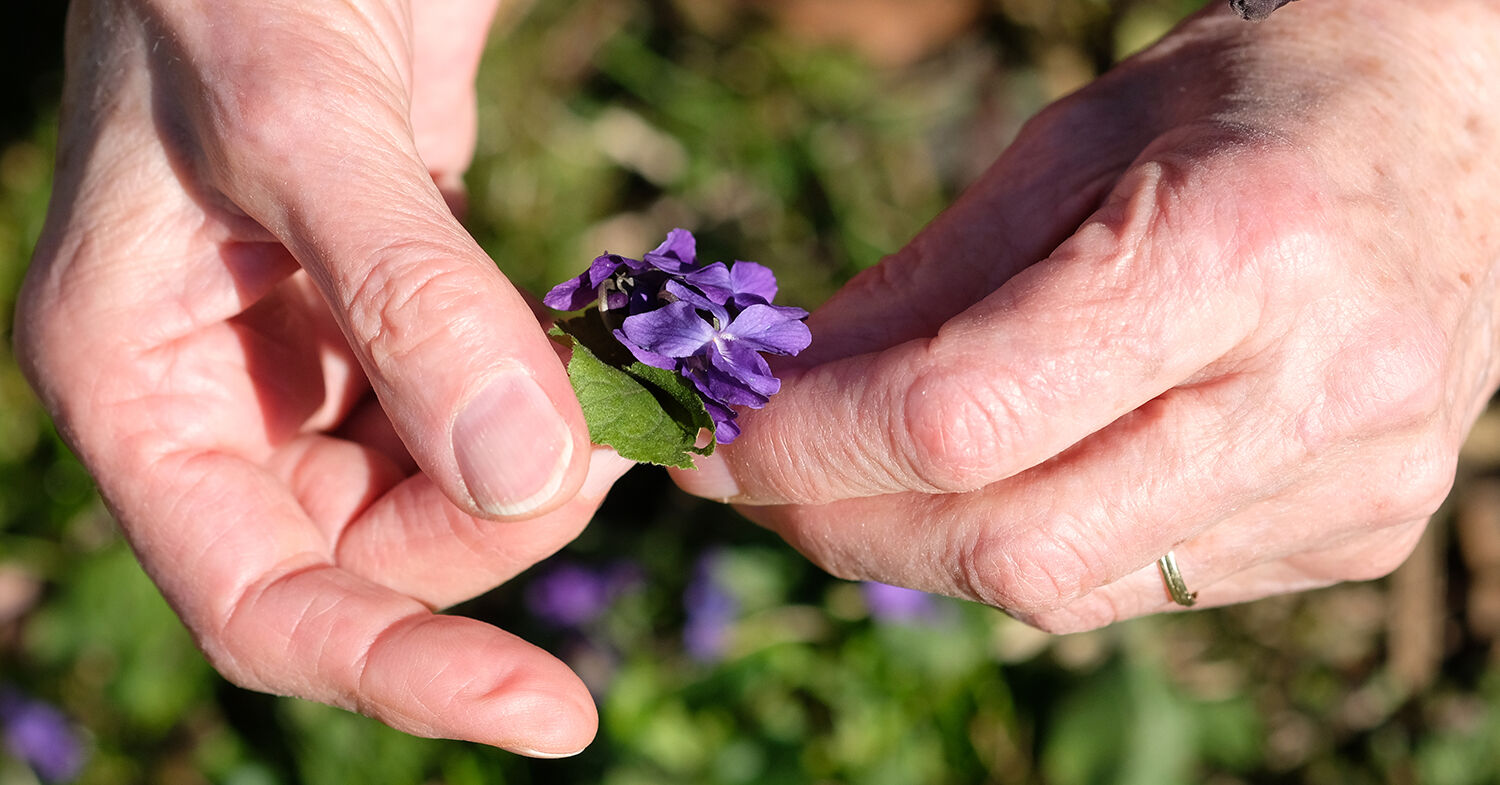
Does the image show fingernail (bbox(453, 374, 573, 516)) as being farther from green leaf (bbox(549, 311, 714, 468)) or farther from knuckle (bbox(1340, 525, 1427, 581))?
knuckle (bbox(1340, 525, 1427, 581))

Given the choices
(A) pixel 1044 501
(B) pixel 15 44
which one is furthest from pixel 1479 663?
(B) pixel 15 44

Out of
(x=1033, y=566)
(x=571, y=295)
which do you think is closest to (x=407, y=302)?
(x=571, y=295)

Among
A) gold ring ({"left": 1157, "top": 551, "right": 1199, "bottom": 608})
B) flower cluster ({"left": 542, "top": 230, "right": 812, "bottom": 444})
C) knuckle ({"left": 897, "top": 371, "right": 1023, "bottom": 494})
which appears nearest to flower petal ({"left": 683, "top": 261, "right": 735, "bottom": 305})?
flower cluster ({"left": 542, "top": 230, "right": 812, "bottom": 444})

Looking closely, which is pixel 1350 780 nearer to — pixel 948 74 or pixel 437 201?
→ pixel 948 74

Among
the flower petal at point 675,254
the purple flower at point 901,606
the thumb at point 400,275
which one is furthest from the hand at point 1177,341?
the purple flower at point 901,606

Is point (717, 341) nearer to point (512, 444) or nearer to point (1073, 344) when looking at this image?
point (512, 444)

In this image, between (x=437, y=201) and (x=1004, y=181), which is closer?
(x=437, y=201)

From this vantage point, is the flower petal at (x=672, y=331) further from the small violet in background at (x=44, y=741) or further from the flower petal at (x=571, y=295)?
the small violet in background at (x=44, y=741)
